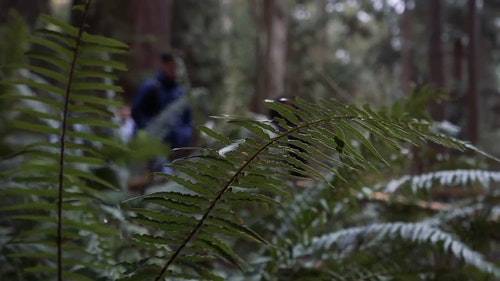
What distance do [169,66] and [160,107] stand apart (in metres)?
0.37

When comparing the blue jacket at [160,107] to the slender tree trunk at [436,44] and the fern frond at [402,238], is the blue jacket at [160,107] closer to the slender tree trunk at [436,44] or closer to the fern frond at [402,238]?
the fern frond at [402,238]

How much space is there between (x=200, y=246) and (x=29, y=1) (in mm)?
9381

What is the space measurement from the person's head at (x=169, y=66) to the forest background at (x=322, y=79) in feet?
0.54

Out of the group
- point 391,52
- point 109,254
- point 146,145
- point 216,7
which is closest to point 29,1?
point 216,7

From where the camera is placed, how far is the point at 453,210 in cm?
288

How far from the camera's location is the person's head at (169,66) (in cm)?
552

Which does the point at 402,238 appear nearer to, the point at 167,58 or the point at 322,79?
the point at 322,79

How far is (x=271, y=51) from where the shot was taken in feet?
44.7

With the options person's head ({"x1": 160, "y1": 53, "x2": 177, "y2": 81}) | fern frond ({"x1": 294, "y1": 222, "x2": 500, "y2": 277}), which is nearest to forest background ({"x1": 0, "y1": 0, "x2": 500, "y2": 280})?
fern frond ({"x1": 294, "y1": 222, "x2": 500, "y2": 277})

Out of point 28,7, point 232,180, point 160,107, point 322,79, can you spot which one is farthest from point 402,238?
point 28,7

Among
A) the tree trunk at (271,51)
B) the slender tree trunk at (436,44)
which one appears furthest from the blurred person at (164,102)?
the slender tree trunk at (436,44)

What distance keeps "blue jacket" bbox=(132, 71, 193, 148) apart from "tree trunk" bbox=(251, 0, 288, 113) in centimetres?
641

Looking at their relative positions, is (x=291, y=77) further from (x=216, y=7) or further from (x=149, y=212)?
(x=149, y=212)

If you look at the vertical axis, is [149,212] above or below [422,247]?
above
